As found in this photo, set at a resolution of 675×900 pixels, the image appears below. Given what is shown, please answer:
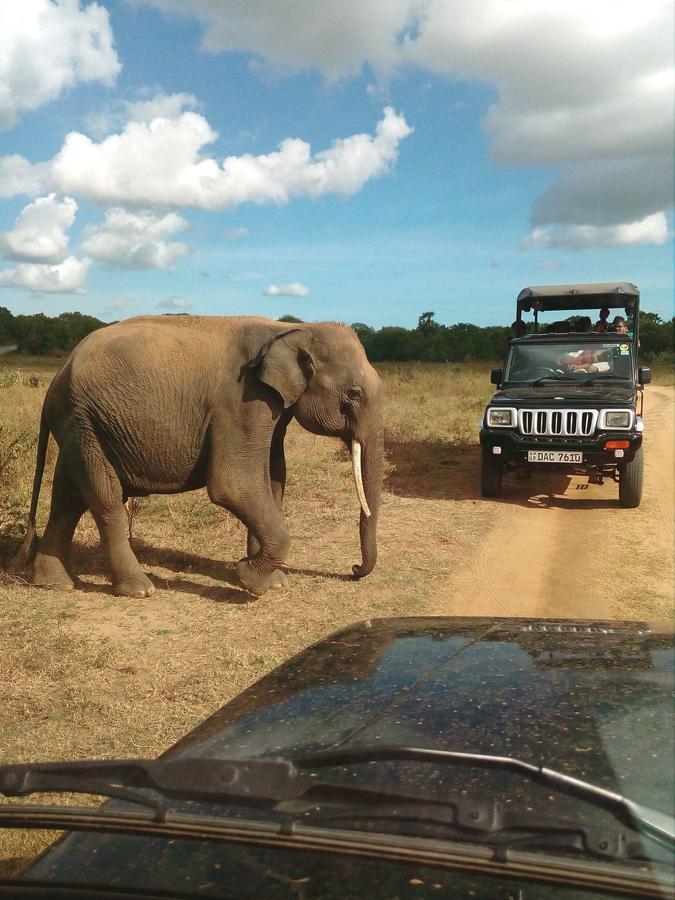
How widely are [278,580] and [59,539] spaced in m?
1.87

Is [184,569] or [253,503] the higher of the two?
[253,503]

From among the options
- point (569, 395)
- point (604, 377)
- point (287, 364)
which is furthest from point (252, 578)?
point (604, 377)

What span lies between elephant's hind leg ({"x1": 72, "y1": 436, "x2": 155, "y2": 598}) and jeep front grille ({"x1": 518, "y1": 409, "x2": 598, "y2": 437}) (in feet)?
17.2

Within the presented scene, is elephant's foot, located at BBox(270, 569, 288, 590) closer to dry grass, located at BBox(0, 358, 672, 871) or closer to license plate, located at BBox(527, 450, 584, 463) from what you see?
dry grass, located at BBox(0, 358, 672, 871)

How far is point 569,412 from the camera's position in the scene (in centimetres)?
1006

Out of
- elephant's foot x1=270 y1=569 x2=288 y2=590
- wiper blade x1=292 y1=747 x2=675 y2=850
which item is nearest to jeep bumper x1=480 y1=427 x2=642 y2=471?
elephant's foot x1=270 y1=569 x2=288 y2=590

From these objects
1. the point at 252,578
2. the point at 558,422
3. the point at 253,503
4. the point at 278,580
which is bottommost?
the point at 278,580

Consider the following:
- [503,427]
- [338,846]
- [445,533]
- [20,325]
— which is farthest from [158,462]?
[20,325]

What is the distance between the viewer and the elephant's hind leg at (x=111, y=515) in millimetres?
6777

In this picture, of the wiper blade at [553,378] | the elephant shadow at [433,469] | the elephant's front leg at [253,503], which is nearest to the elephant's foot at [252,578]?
the elephant's front leg at [253,503]

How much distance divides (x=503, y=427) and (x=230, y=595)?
15.4 feet

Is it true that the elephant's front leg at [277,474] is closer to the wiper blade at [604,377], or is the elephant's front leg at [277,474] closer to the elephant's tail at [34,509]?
the elephant's tail at [34,509]

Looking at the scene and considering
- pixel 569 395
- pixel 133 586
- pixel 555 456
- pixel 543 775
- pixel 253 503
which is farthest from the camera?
pixel 569 395

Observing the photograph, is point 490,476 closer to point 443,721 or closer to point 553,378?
point 553,378
